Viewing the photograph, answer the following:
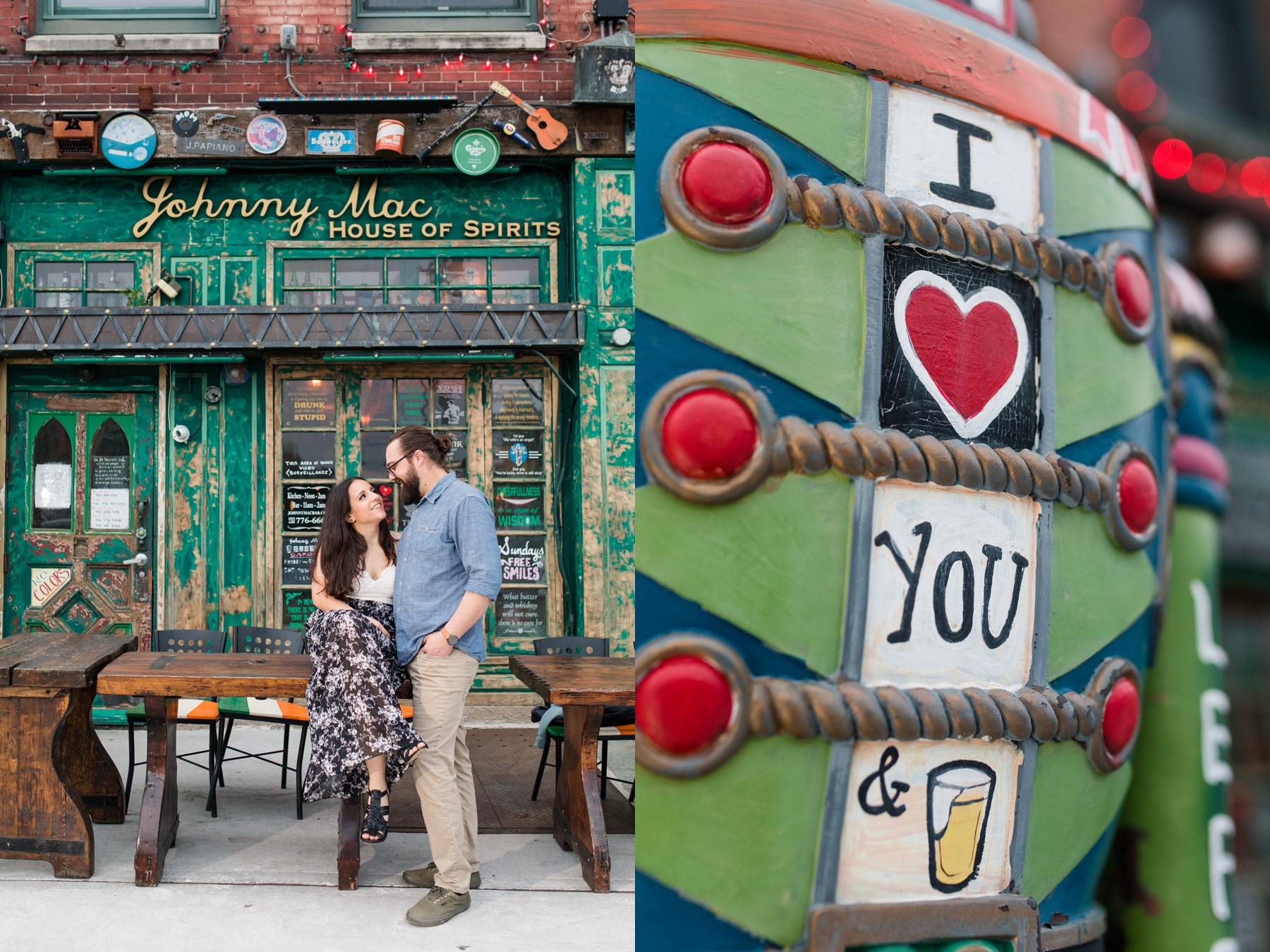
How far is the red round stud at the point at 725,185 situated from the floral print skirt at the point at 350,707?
3.25 meters

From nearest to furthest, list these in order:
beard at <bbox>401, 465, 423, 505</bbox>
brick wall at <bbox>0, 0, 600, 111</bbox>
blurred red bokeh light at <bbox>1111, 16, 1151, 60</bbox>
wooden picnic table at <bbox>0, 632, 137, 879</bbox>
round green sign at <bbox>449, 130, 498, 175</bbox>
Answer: blurred red bokeh light at <bbox>1111, 16, 1151, 60</bbox>
beard at <bbox>401, 465, 423, 505</bbox>
wooden picnic table at <bbox>0, 632, 137, 879</bbox>
round green sign at <bbox>449, 130, 498, 175</bbox>
brick wall at <bbox>0, 0, 600, 111</bbox>

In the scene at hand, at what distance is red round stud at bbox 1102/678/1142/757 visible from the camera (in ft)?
2.54

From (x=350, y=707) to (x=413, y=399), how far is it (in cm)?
370

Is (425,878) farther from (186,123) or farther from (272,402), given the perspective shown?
(186,123)

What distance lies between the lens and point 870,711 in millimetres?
720

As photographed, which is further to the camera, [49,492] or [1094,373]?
[49,492]

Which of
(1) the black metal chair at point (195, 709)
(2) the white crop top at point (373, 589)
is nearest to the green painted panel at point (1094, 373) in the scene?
(2) the white crop top at point (373, 589)

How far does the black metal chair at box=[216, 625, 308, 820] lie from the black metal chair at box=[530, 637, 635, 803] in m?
1.18

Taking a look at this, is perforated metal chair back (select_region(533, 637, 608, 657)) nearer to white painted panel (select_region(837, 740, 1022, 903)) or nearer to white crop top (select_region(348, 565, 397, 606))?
white crop top (select_region(348, 565, 397, 606))

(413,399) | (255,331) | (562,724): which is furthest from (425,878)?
(255,331)

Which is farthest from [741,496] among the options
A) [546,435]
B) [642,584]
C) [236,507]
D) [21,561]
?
[21,561]

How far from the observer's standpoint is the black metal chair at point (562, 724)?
4.45 metres

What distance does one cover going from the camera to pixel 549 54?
710 cm

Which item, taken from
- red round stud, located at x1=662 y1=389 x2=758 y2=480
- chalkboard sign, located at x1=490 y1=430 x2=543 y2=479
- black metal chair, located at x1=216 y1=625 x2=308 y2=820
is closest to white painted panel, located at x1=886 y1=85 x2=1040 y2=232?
red round stud, located at x1=662 y1=389 x2=758 y2=480
